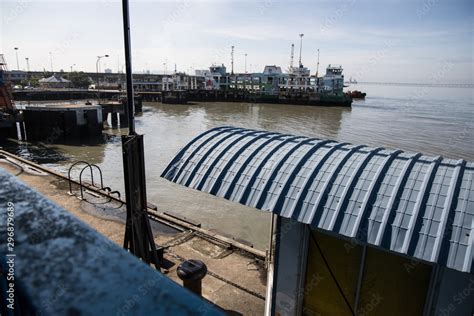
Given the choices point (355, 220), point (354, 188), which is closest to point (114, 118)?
point (354, 188)

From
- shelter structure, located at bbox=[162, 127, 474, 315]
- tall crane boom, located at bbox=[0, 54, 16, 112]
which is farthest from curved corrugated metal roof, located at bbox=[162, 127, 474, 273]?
tall crane boom, located at bbox=[0, 54, 16, 112]

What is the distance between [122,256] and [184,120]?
164ft

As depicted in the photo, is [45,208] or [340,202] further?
[340,202]

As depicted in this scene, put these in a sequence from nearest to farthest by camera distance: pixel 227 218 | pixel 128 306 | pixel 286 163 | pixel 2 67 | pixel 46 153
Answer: pixel 128 306 → pixel 286 163 → pixel 227 218 → pixel 46 153 → pixel 2 67

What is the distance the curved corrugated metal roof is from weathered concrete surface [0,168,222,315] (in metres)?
3.16

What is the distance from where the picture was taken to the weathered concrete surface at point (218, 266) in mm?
6832

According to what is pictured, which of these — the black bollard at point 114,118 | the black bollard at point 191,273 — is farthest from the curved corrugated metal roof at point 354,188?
the black bollard at point 114,118

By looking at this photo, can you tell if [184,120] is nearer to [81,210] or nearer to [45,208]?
[81,210]

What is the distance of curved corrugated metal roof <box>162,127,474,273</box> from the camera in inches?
137

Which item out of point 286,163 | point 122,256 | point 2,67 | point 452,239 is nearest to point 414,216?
point 452,239

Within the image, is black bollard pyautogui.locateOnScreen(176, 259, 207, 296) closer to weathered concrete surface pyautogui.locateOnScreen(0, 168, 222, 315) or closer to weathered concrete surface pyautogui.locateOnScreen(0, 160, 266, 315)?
weathered concrete surface pyautogui.locateOnScreen(0, 160, 266, 315)

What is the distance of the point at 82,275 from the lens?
1.11 metres

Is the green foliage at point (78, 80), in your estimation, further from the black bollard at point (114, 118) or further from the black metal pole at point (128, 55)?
the black metal pole at point (128, 55)

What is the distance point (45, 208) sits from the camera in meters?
1.52
